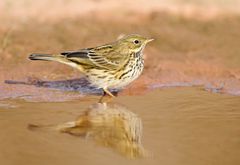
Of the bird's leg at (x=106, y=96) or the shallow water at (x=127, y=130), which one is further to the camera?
the bird's leg at (x=106, y=96)

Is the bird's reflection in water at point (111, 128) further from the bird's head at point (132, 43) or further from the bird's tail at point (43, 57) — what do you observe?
the bird's head at point (132, 43)

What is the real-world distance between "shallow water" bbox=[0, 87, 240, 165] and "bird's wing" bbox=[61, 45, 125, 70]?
43cm

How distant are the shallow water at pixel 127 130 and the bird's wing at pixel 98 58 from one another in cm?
43

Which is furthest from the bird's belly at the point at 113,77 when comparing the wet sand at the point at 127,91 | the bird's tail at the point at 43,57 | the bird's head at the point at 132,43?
the bird's tail at the point at 43,57

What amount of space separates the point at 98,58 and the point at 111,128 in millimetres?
1693

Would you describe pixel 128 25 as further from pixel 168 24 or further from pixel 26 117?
pixel 26 117

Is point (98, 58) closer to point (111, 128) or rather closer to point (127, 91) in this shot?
point (127, 91)

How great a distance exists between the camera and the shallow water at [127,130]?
24.0ft

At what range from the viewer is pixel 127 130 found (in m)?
8.26

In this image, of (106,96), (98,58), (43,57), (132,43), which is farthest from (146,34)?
(43,57)

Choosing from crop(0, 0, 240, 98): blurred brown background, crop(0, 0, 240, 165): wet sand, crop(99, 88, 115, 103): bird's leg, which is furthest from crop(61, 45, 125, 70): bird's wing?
crop(0, 0, 240, 98): blurred brown background

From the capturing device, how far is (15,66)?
1057cm

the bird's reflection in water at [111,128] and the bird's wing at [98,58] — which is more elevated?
the bird's wing at [98,58]

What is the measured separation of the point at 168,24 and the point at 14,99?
13.1ft
